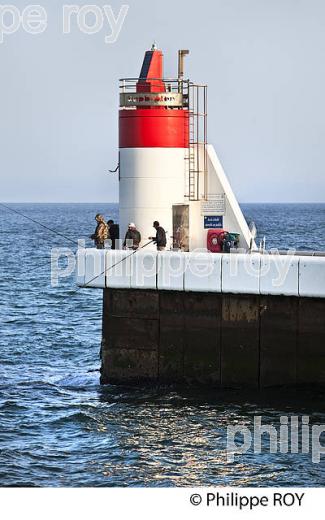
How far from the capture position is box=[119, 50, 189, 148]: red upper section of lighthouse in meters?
30.1

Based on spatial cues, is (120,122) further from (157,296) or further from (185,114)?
(157,296)

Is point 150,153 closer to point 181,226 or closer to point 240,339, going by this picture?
point 181,226

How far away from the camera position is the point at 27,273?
210 feet

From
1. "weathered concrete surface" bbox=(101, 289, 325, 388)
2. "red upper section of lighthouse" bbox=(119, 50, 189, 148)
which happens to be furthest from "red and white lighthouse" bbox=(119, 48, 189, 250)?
"weathered concrete surface" bbox=(101, 289, 325, 388)

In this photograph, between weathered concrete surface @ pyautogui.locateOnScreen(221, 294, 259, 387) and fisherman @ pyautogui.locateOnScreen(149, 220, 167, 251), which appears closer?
weathered concrete surface @ pyautogui.locateOnScreen(221, 294, 259, 387)

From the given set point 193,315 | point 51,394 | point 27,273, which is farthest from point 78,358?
point 27,273

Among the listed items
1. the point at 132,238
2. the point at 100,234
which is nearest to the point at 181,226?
the point at 132,238

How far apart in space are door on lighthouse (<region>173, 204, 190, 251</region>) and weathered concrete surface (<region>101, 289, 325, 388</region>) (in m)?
2.93

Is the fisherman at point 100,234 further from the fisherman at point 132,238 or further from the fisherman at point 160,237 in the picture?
the fisherman at point 160,237

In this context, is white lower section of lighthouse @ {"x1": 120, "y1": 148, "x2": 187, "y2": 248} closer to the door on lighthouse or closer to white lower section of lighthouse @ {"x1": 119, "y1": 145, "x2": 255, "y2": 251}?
white lower section of lighthouse @ {"x1": 119, "y1": 145, "x2": 255, "y2": 251}

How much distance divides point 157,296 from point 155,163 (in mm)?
3814

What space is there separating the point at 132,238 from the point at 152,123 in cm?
289

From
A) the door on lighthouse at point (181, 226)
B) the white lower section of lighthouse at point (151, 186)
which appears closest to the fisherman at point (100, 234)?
the white lower section of lighthouse at point (151, 186)

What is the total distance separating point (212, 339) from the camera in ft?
90.4
